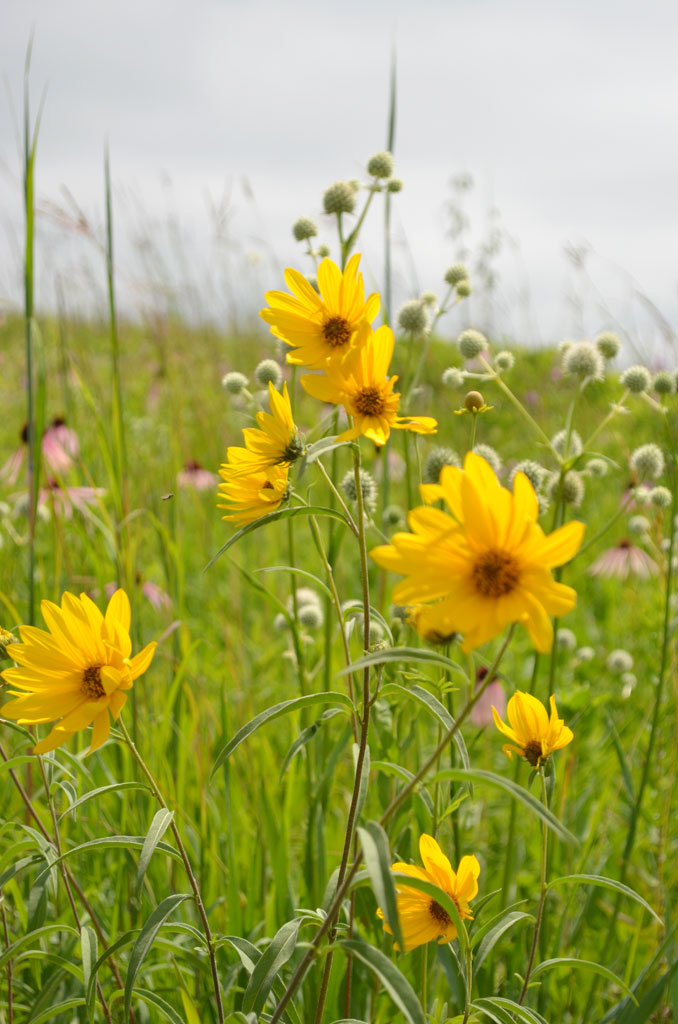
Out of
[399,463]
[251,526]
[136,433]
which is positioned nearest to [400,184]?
[251,526]

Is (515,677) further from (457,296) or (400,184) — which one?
(400,184)

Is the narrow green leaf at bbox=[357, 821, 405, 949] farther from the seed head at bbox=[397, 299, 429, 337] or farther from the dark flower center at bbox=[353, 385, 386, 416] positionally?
the seed head at bbox=[397, 299, 429, 337]

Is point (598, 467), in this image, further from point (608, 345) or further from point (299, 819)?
point (299, 819)

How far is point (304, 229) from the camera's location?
5.06 ft

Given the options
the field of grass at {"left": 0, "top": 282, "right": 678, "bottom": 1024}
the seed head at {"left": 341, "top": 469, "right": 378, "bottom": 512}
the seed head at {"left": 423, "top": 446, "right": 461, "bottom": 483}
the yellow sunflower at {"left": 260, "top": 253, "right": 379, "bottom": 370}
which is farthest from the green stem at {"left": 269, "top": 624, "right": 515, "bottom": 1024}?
the seed head at {"left": 423, "top": 446, "right": 461, "bottom": 483}

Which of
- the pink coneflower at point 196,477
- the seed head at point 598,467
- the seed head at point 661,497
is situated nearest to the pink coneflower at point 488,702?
the seed head at point 661,497

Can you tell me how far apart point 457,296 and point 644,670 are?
175cm

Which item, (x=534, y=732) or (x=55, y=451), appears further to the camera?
(x=55, y=451)

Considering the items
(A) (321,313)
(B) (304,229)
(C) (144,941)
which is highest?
(B) (304,229)

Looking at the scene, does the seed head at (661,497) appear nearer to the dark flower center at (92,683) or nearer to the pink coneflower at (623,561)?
the pink coneflower at (623,561)

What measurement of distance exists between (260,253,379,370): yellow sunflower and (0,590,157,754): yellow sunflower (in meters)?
0.35

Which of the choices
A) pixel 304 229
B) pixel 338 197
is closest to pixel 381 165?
pixel 338 197

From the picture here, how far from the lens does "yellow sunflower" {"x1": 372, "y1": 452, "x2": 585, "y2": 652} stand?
60 cm

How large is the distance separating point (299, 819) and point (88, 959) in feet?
3.52
